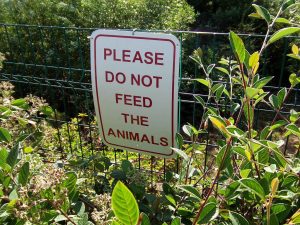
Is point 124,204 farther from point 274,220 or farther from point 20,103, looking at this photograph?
point 20,103

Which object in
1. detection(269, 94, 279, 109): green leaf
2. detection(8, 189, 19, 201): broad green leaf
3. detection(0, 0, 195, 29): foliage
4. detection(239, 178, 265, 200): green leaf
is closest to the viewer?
detection(239, 178, 265, 200): green leaf

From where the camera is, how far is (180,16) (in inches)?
205

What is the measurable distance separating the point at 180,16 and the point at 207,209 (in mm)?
4360

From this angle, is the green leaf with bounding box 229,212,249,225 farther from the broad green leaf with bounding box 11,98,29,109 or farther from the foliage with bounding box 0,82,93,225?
the broad green leaf with bounding box 11,98,29,109

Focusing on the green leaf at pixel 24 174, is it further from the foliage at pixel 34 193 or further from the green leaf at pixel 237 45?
the green leaf at pixel 237 45

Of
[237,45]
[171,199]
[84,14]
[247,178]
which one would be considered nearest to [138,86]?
[171,199]

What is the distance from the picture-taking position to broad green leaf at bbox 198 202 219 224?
44.1 inches

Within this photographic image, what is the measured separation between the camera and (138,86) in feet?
5.54

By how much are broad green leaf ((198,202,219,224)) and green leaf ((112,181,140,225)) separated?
316mm

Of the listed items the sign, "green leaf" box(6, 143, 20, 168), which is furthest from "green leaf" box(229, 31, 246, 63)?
"green leaf" box(6, 143, 20, 168)

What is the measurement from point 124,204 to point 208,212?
0.36 meters

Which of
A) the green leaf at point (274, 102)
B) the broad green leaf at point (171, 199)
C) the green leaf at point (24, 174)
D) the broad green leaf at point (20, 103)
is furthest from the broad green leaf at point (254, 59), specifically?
the broad green leaf at point (20, 103)

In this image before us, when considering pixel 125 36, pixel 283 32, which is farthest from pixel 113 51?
pixel 283 32

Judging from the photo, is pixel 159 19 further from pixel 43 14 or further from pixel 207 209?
pixel 207 209
